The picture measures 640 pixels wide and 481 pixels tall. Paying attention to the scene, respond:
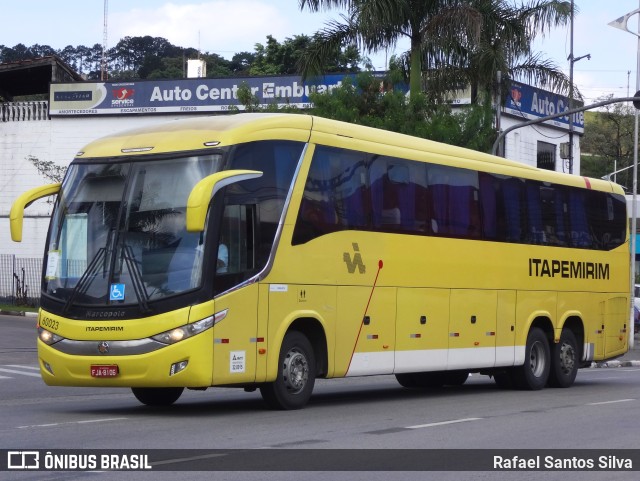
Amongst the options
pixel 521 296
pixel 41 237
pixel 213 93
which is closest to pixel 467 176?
pixel 521 296

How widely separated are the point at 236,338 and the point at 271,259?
116 cm

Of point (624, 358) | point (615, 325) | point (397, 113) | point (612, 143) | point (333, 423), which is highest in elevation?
point (612, 143)

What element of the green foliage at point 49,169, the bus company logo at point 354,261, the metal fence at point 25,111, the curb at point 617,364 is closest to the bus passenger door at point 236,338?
the bus company logo at point 354,261

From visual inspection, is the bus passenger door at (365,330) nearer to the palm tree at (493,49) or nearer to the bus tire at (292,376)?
the bus tire at (292,376)

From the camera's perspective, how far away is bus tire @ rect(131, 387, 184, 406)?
15969mm

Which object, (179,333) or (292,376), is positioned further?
(292,376)

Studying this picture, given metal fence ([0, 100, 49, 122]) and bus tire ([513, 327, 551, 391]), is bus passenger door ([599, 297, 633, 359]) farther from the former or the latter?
metal fence ([0, 100, 49, 122])

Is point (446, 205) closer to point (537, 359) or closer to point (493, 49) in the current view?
point (537, 359)

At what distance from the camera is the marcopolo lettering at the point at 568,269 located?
2084cm

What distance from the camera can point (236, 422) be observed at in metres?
13.6

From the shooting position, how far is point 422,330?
58.2 feet

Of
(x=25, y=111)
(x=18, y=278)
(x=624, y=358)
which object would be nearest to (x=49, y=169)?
(x=25, y=111)
